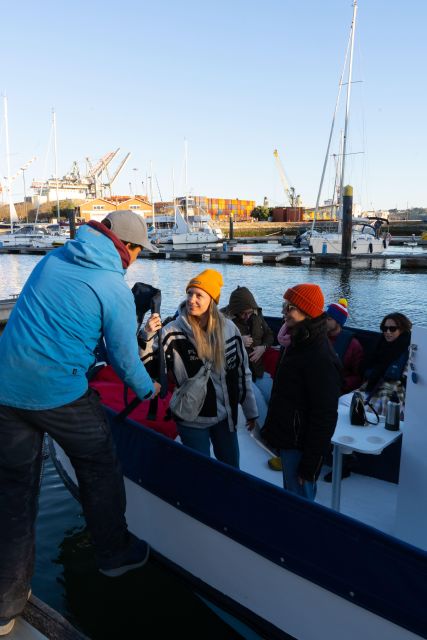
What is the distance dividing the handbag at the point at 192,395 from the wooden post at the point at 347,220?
28.1 meters

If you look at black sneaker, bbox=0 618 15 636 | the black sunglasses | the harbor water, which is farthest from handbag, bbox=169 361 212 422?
the black sunglasses

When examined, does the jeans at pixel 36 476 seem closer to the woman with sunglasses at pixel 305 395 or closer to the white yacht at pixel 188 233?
the woman with sunglasses at pixel 305 395

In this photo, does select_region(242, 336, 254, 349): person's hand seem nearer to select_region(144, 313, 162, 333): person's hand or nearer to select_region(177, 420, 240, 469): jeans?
select_region(177, 420, 240, 469): jeans

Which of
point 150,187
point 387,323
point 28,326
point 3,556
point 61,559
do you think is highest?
point 150,187

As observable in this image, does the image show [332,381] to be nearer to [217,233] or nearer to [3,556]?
[3,556]

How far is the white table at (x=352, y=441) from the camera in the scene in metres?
3.19

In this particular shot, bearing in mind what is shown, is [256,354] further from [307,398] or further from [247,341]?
[307,398]

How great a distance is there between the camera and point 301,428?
9.39 ft

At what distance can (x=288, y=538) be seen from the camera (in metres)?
2.63

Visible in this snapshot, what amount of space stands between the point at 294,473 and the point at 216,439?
2.33 ft

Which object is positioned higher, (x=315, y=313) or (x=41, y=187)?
(x=41, y=187)

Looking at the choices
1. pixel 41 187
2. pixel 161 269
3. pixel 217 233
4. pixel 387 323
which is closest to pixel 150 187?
pixel 217 233

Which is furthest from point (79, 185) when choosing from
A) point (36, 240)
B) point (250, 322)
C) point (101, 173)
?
point (250, 322)

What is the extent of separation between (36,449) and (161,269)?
110 ft
